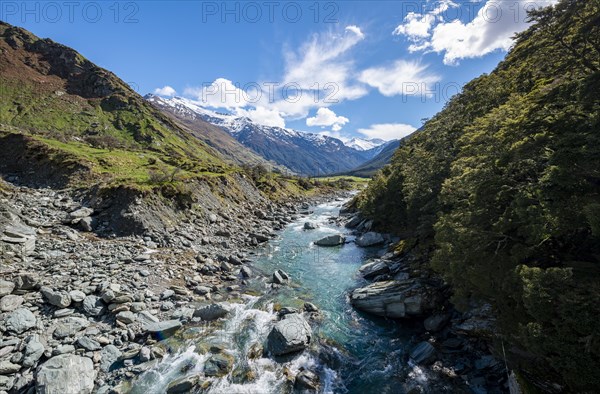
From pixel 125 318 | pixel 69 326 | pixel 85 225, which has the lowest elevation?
pixel 125 318

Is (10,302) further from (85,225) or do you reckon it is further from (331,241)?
(331,241)

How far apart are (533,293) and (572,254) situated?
4.68m

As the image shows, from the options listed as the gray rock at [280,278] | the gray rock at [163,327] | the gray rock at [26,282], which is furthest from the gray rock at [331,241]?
the gray rock at [26,282]

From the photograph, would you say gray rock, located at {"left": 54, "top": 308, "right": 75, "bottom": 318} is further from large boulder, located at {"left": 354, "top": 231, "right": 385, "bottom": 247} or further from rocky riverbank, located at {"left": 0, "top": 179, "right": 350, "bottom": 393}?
large boulder, located at {"left": 354, "top": 231, "right": 385, "bottom": 247}

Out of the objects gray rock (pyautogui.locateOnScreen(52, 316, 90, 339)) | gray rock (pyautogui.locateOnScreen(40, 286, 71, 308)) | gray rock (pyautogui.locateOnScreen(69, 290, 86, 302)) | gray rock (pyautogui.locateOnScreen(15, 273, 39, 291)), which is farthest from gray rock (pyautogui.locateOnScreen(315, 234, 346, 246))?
gray rock (pyautogui.locateOnScreen(15, 273, 39, 291))

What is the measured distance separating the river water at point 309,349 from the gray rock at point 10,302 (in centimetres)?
860

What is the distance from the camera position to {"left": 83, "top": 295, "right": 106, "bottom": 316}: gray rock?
1756 centimetres

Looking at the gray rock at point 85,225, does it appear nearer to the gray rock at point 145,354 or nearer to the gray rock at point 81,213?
the gray rock at point 81,213

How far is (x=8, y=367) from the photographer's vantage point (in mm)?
12664

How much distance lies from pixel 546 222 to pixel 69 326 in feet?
79.3

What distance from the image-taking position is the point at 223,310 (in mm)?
20391

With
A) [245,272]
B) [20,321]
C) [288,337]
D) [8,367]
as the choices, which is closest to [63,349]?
[8,367]

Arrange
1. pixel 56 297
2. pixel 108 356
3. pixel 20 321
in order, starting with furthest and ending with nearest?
1. pixel 56 297
2. pixel 20 321
3. pixel 108 356

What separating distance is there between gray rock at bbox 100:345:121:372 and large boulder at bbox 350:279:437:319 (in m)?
16.6
